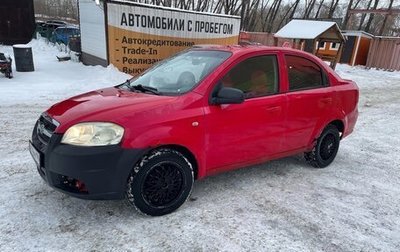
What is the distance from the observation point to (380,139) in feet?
21.9

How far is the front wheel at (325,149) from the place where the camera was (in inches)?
189

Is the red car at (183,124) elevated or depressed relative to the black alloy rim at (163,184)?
elevated

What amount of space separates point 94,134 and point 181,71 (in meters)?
1.41

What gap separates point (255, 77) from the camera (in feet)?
12.9

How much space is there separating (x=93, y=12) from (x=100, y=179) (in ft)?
35.9

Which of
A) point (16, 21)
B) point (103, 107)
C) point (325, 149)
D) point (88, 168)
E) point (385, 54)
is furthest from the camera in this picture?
point (385, 54)

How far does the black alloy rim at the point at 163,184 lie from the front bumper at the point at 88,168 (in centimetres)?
24

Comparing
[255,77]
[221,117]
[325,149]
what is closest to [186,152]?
[221,117]

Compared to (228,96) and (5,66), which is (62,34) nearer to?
(5,66)

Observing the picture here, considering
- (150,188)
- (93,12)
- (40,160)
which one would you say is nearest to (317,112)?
(150,188)

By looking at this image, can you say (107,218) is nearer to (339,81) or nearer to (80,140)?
(80,140)

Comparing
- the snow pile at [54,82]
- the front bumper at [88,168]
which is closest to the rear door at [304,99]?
the front bumper at [88,168]

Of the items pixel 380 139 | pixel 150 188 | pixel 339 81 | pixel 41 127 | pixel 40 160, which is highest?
pixel 339 81

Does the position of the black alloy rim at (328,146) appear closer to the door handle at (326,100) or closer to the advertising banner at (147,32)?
the door handle at (326,100)
